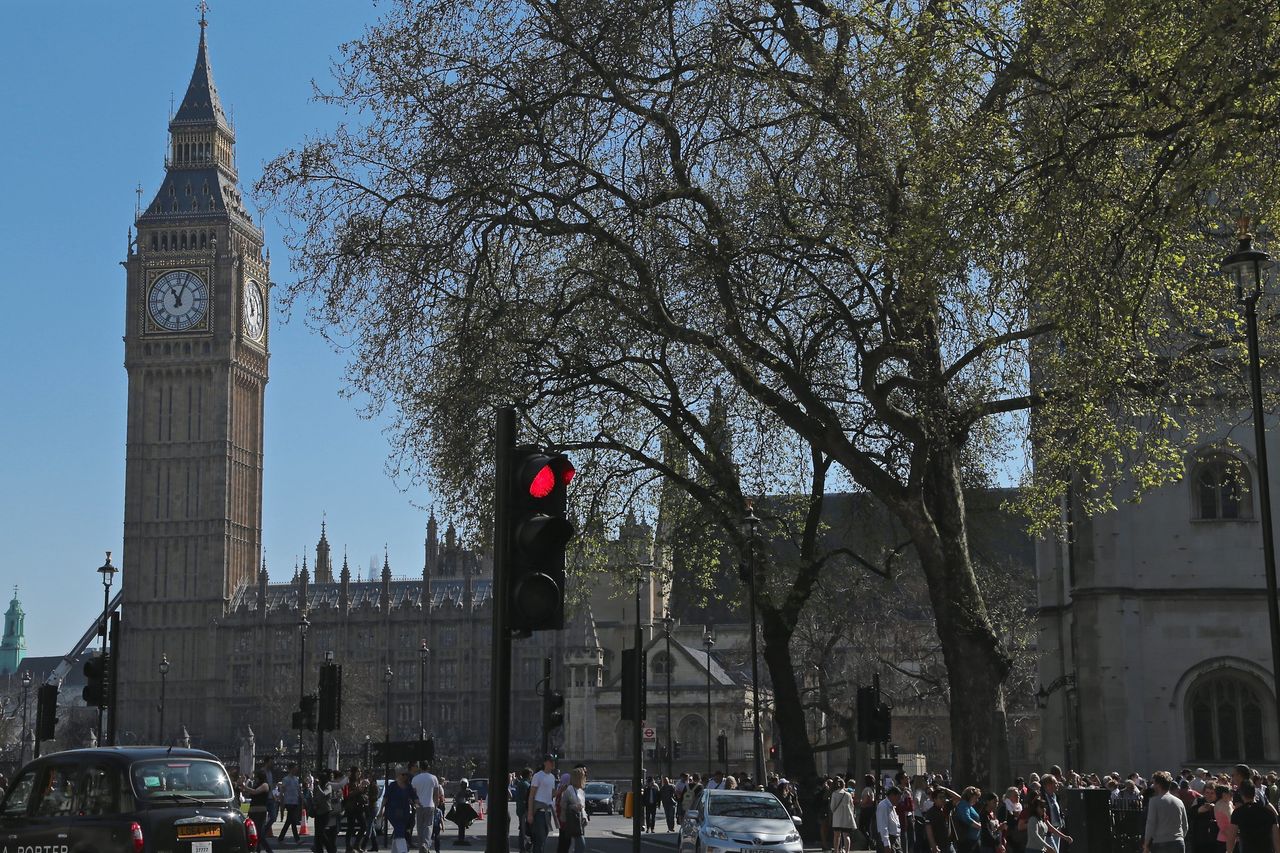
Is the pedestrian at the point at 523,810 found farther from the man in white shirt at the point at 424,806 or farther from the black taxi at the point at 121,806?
the black taxi at the point at 121,806

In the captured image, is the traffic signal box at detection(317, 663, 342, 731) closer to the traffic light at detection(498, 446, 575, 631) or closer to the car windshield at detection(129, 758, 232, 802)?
the car windshield at detection(129, 758, 232, 802)

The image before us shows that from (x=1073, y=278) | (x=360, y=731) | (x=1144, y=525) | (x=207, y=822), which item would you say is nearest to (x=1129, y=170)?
(x=1073, y=278)

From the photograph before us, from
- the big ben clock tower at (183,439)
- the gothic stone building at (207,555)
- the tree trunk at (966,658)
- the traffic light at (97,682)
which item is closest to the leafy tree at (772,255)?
the tree trunk at (966,658)

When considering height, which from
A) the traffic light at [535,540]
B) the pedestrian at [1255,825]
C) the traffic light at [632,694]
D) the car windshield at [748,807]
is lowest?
the car windshield at [748,807]

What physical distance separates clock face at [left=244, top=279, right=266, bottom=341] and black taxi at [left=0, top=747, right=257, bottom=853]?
13312cm

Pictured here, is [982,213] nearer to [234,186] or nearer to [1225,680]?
[1225,680]

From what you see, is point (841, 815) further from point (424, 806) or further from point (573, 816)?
point (424, 806)

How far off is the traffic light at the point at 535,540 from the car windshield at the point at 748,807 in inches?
665

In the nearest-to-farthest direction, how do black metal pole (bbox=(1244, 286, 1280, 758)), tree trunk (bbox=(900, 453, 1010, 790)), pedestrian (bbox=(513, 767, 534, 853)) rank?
black metal pole (bbox=(1244, 286, 1280, 758))
tree trunk (bbox=(900, 453, 1010, 790))
pedestrian (bbox=(513, 767, 534, 853))

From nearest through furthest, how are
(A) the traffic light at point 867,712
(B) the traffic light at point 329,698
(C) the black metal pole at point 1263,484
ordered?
(C) the black metal pole at point 1263,484 < (A) the traffic light at point 867,712 < (B) the traffic light at point 329,698

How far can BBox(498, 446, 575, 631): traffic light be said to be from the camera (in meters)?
9.09

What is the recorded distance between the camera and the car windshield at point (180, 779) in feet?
52.2

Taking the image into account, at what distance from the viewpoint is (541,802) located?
933 inches

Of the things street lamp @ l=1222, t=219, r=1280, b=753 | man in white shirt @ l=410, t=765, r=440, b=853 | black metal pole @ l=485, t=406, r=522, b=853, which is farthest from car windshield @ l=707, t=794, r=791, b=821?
black metal pole @ l=485, t=406, r=522, b=853
